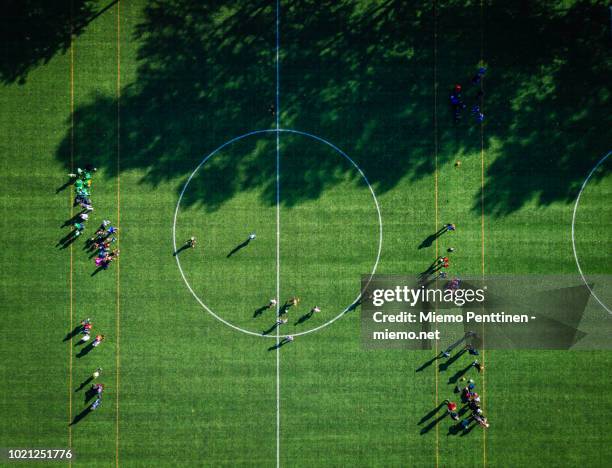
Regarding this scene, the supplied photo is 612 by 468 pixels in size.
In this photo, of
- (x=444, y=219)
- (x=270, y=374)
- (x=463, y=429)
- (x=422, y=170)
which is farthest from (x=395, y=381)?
(x=422, y=170)

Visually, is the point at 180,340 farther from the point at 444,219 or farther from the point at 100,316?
the point at 444,219

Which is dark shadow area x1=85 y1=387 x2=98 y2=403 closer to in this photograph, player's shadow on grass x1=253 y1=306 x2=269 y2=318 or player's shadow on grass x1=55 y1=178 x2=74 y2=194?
player's shadow on grass x1=253 y1=306 x2=269 y2=318

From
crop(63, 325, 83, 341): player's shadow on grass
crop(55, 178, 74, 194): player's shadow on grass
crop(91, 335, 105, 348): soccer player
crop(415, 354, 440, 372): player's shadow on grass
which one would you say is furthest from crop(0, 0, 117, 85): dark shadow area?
crop(415, 354, 440, 372): player's shadow on grass

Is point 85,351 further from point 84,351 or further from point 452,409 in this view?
A: point 452,409

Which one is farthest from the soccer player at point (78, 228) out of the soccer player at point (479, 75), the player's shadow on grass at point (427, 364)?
the soccer player at point (479, 75)

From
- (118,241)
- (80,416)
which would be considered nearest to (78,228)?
(118,241)

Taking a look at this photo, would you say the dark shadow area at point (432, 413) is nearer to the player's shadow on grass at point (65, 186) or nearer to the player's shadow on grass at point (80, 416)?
the player's shadow on grass at point (80, 416)
